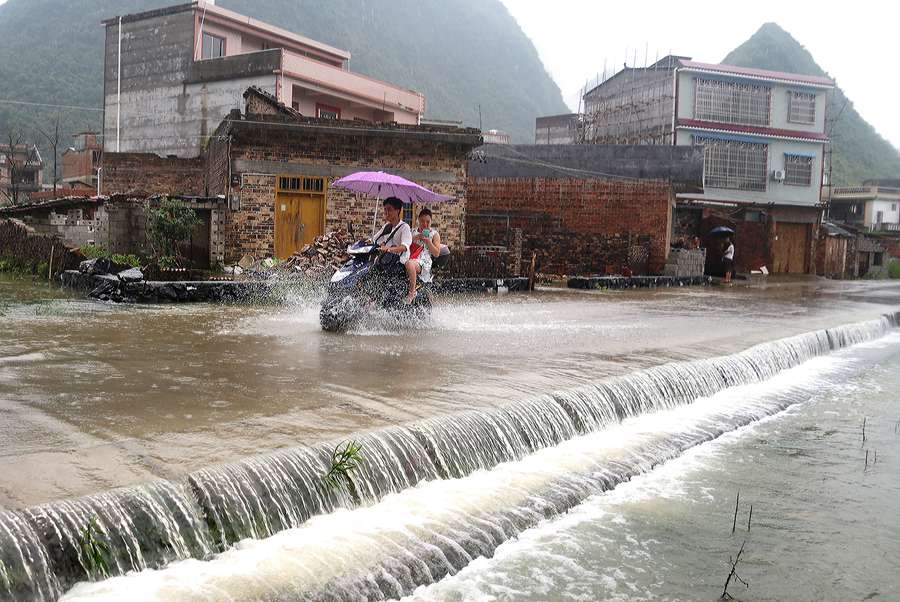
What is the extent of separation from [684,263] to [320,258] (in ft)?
38.0

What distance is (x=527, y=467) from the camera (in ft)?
19.1

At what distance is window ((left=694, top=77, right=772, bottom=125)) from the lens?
37688 mm

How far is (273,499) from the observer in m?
4.34

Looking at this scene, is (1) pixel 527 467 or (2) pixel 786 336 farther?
(2) pixel 786 336

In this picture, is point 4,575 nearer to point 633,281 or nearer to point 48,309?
point 48,309

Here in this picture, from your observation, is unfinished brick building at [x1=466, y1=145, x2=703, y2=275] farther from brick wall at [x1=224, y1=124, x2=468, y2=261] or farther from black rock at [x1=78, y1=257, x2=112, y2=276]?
black rock at [x1=78, y1=257, x2=112, y2=276]

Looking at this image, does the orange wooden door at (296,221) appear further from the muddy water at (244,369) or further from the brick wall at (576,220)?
the muddy water at (244,369)

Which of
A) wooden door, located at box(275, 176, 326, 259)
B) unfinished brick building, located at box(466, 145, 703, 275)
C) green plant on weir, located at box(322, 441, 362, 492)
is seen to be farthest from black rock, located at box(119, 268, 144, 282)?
unfinished brick building, located at box(466, 145, 703, 275)

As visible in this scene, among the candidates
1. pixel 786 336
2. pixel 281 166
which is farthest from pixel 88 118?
pixel 786 336

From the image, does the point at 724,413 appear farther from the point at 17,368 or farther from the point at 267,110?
the point at 267,110

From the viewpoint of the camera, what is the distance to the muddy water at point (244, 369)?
4.55m

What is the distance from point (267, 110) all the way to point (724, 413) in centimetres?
1711

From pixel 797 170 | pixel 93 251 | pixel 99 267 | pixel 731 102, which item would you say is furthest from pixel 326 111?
pixel 797 170

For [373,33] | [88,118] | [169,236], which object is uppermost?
[373,33]
